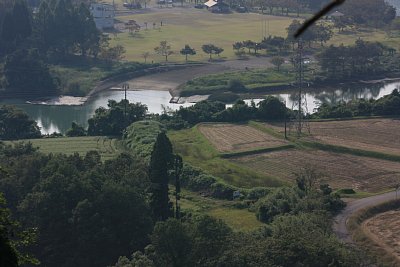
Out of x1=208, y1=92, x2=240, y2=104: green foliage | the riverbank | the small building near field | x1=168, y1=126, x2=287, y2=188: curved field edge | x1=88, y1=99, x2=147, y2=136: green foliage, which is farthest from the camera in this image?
the small building near field

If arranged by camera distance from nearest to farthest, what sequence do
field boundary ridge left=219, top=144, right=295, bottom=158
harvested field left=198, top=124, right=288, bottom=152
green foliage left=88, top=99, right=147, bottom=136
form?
field boundary ridge left=219, top=144, right=295, bottom=158 → harvested field left=198, top=124, right=288, bottom=152 → green foliage left=88, top=99, right=147, bottom=136

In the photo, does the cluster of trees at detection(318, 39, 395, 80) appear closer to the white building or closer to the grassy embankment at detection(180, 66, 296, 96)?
the grassy embankment at detection(180, 66, 296, 96)

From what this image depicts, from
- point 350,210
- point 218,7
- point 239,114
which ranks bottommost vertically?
point 350,210

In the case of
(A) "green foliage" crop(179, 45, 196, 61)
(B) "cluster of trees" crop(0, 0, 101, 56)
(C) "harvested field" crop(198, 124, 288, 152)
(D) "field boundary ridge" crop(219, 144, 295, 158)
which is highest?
(B) "cluster of trees" crop(0, 0, 101, 56)

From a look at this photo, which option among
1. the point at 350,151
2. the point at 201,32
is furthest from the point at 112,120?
the point at 201,32

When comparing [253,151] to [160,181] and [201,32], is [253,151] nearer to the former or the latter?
[160,181]

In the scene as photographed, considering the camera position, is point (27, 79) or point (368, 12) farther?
point (368, 12)

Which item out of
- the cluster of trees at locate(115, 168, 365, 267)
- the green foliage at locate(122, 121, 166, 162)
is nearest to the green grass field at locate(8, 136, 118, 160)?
the green foliage at locate(122, 121, 166, 162)
